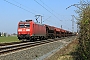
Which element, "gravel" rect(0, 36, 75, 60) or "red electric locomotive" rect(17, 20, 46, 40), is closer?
"gravel" rect(0, 36, 75, 60)

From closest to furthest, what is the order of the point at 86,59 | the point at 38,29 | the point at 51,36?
the point at 86,59, the point at 38,29, the point at 51,36

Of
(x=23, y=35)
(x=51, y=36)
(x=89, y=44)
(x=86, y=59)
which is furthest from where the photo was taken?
(x=51, y=36)

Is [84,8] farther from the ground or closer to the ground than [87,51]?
farther from the ground

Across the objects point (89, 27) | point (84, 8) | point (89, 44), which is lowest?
point (89, 44)

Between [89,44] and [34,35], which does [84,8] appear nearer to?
[89,44]

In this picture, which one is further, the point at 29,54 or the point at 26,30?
the point at 26,30

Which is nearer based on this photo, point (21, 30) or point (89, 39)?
point (89, 39)

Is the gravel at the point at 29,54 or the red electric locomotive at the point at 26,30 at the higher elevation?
the red electric locomotive at the point at 26,30

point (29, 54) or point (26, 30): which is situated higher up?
point (26, 30)

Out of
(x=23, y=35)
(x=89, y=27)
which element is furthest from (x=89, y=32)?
(x=23, y=35)

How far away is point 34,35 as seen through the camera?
1519 inches

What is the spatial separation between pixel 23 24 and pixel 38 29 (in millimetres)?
5315

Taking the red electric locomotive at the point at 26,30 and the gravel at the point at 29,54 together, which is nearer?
the gravel at the point at 29,54

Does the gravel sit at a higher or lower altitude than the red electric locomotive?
lower
